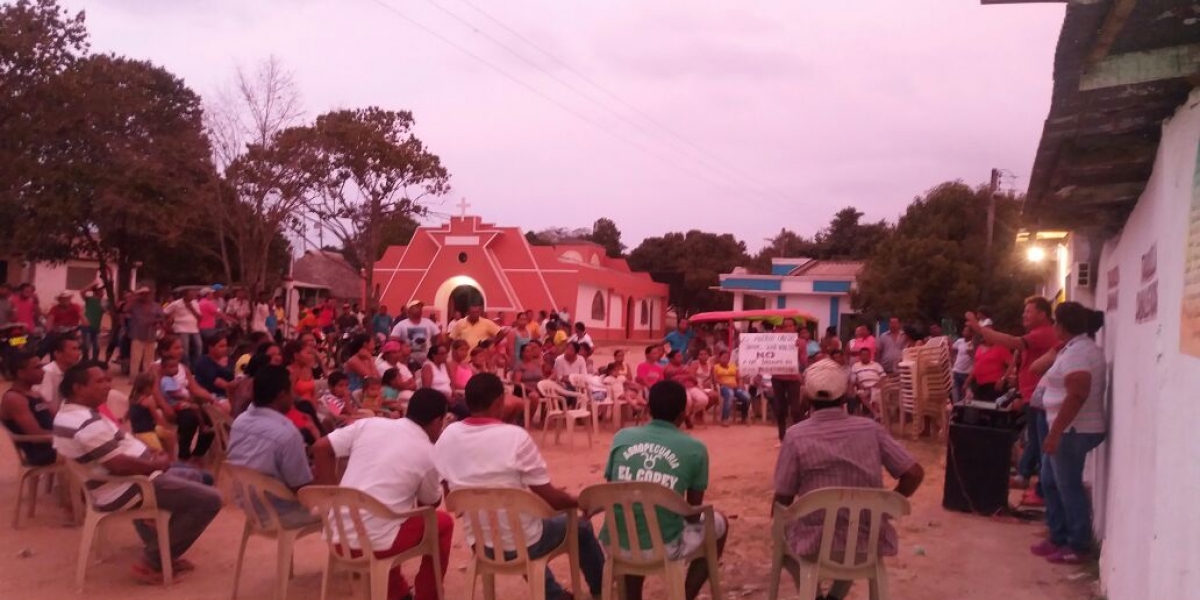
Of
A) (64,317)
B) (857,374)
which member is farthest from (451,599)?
(64,317)

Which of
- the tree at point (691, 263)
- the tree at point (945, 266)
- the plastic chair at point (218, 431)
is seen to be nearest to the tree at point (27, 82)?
the plastic chair at point (218, 431)

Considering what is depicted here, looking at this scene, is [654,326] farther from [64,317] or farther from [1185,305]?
[1185,305]

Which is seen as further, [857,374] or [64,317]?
[64,317]

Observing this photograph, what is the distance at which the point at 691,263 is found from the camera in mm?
51219

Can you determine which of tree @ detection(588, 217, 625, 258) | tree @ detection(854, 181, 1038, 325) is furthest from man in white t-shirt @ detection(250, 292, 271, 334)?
tree @ detection(588, 217, 625, 258)

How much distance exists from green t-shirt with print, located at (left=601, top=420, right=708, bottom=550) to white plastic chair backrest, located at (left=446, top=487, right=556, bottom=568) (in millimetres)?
407

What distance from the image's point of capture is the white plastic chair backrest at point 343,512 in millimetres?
4387

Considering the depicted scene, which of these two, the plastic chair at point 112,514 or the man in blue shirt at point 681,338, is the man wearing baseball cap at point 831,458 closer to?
the plastic chair at point 112,514

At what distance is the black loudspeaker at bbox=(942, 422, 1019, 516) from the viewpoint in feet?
23.9

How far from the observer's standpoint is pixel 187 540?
220 inches

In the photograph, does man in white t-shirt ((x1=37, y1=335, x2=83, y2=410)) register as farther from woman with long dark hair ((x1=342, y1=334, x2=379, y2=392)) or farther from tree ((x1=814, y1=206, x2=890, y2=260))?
tree ((x1=814, y1=206, x2=890, y2=260))

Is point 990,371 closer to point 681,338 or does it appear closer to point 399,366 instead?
point 399,366

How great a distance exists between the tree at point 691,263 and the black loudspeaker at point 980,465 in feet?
129

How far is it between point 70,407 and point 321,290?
129ft
